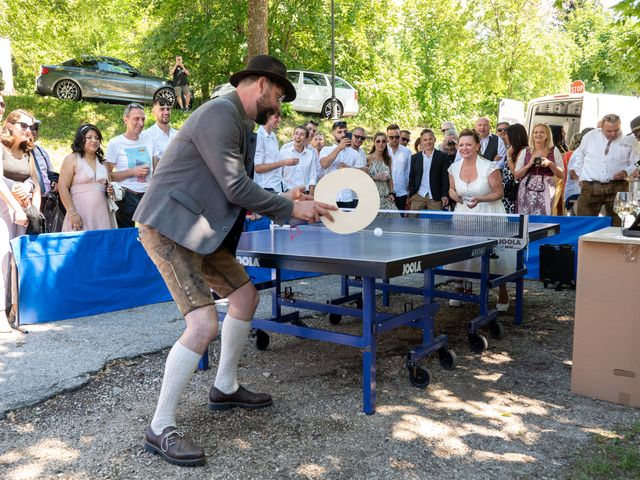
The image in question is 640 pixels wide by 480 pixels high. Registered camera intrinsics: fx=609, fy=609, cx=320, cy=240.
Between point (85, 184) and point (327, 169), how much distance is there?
3.83m

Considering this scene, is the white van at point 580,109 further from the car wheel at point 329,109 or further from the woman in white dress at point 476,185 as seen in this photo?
the woman in white dress at point 476,185

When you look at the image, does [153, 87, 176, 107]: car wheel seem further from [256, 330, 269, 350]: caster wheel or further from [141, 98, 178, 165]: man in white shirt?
[256, 330, 269, 350]: caster wheel

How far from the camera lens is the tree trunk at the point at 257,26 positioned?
50.0ft

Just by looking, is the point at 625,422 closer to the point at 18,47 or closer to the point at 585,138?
the point at 585,138

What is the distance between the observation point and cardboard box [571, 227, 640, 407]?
169 inches

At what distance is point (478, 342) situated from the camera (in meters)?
5.60

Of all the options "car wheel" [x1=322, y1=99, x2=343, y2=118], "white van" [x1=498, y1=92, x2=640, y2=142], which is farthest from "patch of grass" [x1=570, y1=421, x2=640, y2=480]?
"car wheel" [x1=322, y1=99, x2=343, y2=118]

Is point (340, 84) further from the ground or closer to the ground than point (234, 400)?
further from the ground

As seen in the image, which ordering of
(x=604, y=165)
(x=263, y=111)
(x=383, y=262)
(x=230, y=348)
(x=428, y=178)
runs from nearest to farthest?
(x=263, y=111) → (x=383, y=262) → (x=230, y=348) → (x=604, y=165) → (x=428, y=178)

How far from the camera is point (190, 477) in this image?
3312 millimetres

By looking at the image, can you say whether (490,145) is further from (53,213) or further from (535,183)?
(53,213)

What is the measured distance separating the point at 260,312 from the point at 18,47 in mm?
18325

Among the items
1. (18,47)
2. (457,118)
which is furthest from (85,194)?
(457,118)

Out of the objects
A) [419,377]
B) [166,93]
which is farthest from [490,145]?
[166,93]
